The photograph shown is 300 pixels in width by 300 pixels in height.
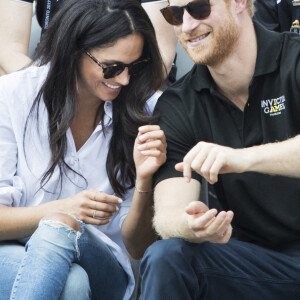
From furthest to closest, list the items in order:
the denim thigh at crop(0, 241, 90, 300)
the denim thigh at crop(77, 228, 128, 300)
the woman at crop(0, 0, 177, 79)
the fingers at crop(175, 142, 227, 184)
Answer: the woman at crop(0, 0, 177, 79) < the denim thigh at crop(77, 228, 128, 300) < the denim thigh at crop(0, 241, 90, 300) < the fingers at crop(175, 142, 227, 184)

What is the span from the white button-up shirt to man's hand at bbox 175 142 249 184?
74 cm

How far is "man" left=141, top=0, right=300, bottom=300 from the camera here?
2320 mm

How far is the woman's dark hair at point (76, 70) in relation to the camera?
104 inches

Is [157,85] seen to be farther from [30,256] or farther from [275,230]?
[30,256]

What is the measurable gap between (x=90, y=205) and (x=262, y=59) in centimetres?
92

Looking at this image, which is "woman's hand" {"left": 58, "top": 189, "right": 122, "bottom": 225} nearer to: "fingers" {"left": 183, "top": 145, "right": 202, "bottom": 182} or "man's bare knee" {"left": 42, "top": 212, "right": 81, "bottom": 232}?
"man's bare knee" {"left": 42, "top": 212, "right": 81, "bottom": 232}

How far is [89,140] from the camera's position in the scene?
108 inches

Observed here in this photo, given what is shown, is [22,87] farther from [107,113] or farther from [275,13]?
[275,13]

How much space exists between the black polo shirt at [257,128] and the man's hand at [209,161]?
46 centimetres

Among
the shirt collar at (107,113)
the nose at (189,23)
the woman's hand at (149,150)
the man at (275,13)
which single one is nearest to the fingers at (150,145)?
the woman's hand at (149,150)

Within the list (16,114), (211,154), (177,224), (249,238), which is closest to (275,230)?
(249,238)

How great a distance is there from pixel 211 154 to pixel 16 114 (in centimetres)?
97

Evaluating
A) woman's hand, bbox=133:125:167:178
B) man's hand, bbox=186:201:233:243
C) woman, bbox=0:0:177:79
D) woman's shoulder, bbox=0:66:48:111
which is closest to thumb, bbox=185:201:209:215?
man's hand, bbox=186:201:233:243

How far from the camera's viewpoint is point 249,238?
8.77 ft
